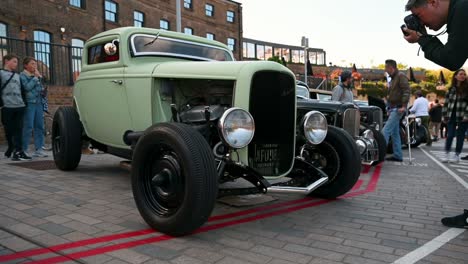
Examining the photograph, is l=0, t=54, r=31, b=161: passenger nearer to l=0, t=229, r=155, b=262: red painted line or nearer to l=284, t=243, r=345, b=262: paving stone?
l=0, t=229, r=155, b=262: red painted line

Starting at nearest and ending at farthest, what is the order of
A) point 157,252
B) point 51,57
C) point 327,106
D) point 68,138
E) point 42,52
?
point 157,252, point 68,138, point 327,106, point 42,52, point 51,57

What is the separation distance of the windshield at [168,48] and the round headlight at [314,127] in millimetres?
1784

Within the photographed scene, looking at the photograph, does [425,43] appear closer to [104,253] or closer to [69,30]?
[104,253]

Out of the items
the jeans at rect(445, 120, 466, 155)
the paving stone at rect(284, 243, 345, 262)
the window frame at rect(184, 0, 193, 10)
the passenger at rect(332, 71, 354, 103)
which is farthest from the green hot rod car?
the window frame at rect(184, 0, 193, 10)

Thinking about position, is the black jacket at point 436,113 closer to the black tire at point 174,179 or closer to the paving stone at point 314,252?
the paving stone at point 314,252

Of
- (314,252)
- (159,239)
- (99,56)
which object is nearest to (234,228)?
(159,239)

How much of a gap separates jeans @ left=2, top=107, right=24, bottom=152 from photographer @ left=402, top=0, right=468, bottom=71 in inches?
252

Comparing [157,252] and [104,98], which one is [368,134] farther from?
[157,252]

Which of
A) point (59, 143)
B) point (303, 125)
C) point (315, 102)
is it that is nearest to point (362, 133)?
point (315, 102)

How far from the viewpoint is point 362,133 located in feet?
22.4

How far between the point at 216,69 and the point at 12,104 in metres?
4.91

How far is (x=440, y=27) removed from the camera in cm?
292

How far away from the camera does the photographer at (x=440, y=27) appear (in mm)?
2688

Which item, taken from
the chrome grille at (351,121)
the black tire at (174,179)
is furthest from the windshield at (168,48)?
the chrome grille at (351,121)
